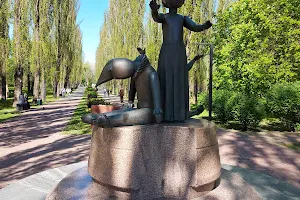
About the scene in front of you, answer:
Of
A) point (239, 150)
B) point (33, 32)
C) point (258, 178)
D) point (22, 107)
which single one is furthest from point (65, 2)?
point (258, 178)

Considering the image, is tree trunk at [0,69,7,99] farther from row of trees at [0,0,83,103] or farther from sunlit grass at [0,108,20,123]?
sunlit grass at [0,108,20,123]

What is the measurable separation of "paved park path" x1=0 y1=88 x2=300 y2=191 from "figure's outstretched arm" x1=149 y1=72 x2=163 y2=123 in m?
2.97

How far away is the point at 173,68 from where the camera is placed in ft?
10.9

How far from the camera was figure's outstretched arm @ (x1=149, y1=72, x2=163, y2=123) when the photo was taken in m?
3.10

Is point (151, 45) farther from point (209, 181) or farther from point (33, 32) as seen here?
point (209, 181)

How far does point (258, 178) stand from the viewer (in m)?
4.45

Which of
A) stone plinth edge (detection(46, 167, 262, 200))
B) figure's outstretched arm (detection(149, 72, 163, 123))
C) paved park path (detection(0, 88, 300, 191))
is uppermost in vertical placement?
figure's outstretched arm (detection(149, 72, 163, 123))

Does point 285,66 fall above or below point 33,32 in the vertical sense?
below

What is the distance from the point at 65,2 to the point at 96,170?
27380 mm

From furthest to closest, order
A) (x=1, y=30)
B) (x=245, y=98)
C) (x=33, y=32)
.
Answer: (x=33, y=32) < (x=1, y=30) < (x=245, y=98)

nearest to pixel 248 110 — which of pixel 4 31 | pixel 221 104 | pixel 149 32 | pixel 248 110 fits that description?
pixel 248 110

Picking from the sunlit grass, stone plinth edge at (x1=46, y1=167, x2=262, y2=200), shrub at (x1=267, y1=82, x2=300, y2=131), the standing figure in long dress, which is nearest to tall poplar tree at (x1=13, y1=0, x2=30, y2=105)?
the sunlit grass

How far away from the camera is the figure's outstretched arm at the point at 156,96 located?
3096mm

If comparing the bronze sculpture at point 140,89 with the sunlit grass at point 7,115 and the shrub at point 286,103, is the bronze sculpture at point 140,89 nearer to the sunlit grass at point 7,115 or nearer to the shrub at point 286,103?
the shrub at point 286,103
